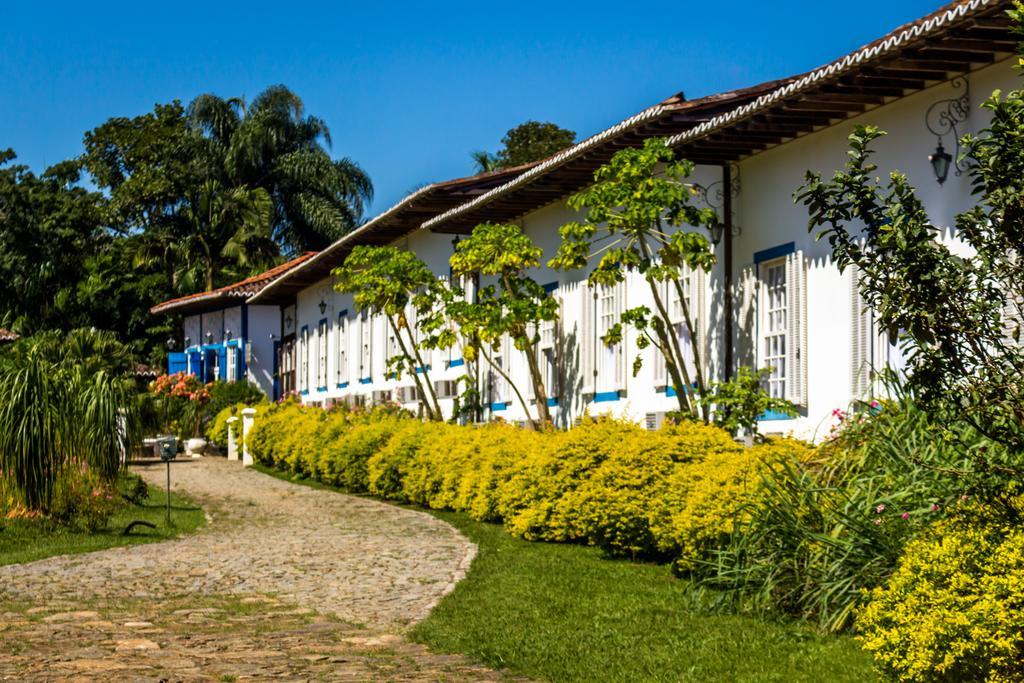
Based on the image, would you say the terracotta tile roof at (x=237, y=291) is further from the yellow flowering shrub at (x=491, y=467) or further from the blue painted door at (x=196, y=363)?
the yellow flowering shrub at (x=491, y=467)

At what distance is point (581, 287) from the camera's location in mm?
18672

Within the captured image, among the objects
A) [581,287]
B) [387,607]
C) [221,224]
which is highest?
[221,224]

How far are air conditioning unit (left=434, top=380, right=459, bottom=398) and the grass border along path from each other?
1160 centimetres

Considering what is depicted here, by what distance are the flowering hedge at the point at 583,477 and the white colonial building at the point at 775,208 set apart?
124 cm

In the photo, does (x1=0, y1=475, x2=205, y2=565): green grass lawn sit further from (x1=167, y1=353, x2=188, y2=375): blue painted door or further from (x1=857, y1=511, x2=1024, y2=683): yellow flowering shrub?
(x1=167, y1=353, x2=188, y2=375): blue painted door

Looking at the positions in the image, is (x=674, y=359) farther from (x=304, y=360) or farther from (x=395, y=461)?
(x=304, y=360)

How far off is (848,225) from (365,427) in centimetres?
1005

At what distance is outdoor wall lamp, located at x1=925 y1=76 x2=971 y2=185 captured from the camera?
11.4m

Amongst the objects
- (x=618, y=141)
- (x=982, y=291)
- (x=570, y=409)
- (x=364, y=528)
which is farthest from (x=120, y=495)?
(x=982, y=291)

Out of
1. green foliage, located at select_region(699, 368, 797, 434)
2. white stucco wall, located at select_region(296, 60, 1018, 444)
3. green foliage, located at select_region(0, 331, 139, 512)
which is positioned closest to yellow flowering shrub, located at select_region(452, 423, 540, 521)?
white stucco wall, located at select_region(296, 60, 1018, 444)

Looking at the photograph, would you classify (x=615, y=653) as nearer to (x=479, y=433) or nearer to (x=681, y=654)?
(x=681, y=654)

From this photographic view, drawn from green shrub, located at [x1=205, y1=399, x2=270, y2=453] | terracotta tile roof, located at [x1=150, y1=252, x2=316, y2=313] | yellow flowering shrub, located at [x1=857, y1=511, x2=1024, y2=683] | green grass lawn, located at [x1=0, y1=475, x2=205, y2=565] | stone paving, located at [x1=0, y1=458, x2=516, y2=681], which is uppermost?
terracotta tile roof, located at [x1=150, y1=252, x2=316, y2=313]

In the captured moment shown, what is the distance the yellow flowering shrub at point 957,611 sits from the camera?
240 inches

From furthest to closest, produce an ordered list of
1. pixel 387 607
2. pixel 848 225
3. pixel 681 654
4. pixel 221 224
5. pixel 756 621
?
pixel 221 224
pixel 848 225
pixel 387 607
pixel 756 621
pixel 681 654
